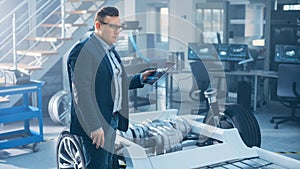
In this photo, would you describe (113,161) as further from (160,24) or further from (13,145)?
(160,24)

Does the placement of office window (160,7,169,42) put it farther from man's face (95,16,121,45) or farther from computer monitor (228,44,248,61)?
man's face (95,16,121,45)

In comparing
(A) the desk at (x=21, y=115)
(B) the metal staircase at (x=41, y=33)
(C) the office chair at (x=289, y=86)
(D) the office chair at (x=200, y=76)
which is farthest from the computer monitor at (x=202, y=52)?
(A) the desk at (x=21, y=115)

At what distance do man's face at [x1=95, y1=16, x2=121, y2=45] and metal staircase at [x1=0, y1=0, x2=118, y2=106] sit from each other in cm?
296

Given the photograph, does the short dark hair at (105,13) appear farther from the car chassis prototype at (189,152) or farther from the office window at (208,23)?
the office window at (208,23)

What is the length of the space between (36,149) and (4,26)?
8.54 ft

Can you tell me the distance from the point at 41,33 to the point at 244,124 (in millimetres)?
4460

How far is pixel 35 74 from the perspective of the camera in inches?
234

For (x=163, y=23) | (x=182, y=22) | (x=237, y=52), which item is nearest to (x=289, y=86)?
(x=237, y=52)

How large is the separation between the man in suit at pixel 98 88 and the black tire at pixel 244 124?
151 centimetres

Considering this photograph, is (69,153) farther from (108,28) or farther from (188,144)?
(108,28)

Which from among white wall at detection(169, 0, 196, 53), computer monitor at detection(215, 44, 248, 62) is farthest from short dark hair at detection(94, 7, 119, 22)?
white wall at detection(169, 0, 196, 53)

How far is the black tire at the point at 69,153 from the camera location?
131 inches

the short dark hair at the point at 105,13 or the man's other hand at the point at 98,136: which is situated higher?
the short dark hair at the point at 105,13

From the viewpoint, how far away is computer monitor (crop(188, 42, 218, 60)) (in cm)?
778
